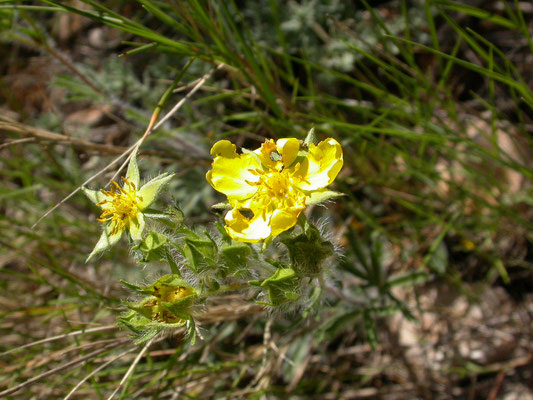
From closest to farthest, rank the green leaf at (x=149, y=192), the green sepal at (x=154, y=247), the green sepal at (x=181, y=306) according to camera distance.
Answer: the green sepal at (x=181, y=306), the green sepal at (x=154, y=247), the green leaf at (x=149, y=192)

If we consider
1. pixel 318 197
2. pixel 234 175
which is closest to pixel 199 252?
pixel 234 175

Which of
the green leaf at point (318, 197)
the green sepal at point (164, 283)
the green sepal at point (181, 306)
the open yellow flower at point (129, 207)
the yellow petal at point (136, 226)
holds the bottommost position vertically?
the green sepal at point (181, 306)

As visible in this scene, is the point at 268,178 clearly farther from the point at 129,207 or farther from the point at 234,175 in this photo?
the point at 129,207

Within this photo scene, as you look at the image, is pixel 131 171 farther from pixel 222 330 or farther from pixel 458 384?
pixel 458 384

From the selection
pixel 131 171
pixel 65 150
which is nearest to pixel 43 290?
pixel 65 150

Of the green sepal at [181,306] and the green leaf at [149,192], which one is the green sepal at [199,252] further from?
the green leaf at [149,192]

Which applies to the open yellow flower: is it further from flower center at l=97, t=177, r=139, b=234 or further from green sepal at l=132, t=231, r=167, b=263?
green sepal at l=132, t=231, r=167, b=263

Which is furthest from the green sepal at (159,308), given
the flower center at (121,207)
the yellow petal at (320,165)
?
the yellow petal at (320,165)

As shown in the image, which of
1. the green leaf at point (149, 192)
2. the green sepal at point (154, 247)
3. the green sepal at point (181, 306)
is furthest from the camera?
the green leaf at point (149, 192)
